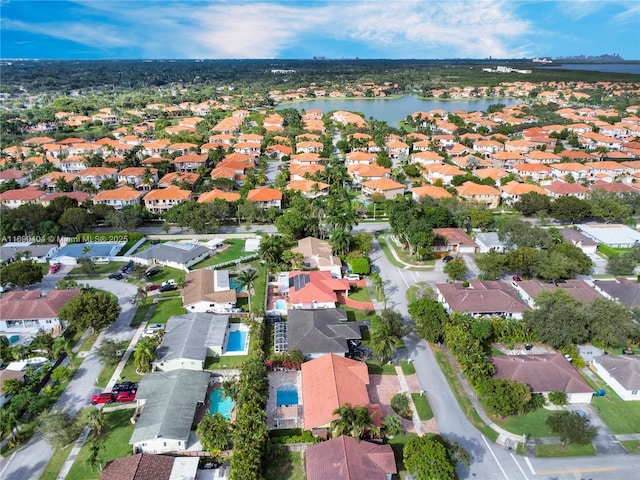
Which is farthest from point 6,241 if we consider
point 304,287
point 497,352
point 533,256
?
point 533,256

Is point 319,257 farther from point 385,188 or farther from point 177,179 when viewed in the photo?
point 177,179

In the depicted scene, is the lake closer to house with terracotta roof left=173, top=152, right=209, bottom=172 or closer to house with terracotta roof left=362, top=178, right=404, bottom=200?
house with terracotta roof left=173, top=152, right=209, bottom=172

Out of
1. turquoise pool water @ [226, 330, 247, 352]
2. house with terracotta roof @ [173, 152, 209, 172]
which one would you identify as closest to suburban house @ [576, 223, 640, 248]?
turquoise pool water @ [226, 330, 247, 352]

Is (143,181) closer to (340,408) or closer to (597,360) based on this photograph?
(340,408)

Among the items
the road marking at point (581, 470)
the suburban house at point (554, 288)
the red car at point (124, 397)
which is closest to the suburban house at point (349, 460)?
the road marking at point (581, 470)

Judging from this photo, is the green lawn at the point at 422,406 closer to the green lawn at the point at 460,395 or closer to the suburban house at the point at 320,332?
the green lawn at the point at 460,395
